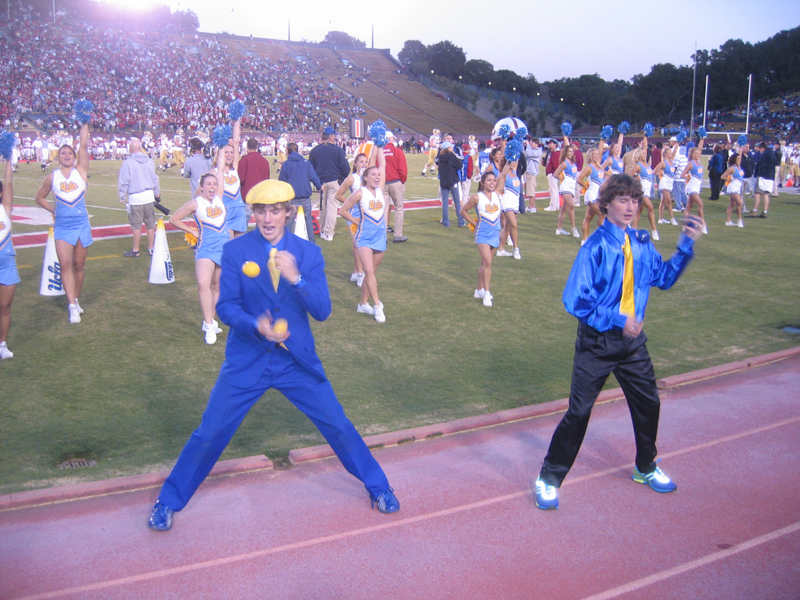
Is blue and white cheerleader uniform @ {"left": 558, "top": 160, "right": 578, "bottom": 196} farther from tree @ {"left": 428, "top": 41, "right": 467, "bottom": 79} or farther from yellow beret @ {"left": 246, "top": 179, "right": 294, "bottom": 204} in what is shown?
tree @ {"left": 428, "top": 41, "right": 467, "bottom": 79}

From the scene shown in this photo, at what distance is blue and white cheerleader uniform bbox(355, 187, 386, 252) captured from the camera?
26.5ft

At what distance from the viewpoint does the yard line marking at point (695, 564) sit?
11.0ft

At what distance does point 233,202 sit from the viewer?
9.12m

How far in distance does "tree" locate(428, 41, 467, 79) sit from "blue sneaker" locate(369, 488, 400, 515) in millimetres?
111798

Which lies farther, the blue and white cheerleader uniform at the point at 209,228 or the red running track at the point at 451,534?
the blue and white cheerleader uniform at the point at 209,228

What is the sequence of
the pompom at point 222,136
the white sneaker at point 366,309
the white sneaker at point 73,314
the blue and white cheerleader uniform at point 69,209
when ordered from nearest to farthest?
the blue and white cheerleader uniform at point 69,209 → the white sneaker at point 73,314 → the pompom at point 222,136 → the white sneaker at point 366,309

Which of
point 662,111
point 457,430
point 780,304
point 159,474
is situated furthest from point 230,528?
point 662,111

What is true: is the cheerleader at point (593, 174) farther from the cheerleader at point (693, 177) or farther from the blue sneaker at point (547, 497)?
the blue sneaker at point (547, 497)

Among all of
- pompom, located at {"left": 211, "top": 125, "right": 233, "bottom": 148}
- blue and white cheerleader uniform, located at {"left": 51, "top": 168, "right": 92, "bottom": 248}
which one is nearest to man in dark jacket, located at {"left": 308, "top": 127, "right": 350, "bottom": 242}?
pompom, located at {"left": 211, "top": 125, "right": 233, "bottom": 148}

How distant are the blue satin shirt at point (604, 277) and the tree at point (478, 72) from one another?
107 meters

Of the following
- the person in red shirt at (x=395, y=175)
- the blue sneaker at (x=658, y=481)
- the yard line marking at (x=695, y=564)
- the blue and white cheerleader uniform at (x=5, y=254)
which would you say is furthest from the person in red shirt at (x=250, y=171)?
the yard line marking at (x=695, y=564)

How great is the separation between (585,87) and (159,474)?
102 meters

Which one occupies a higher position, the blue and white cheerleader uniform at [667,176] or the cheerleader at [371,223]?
the blue and white cheerleader uniform at [667,176]

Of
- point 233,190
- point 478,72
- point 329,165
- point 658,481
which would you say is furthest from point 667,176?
point 478,72
